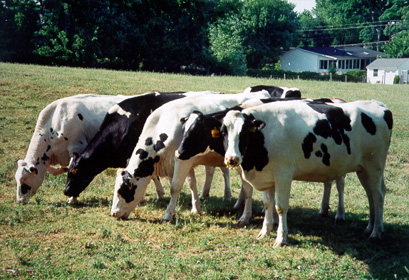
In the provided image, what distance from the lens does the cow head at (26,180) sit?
34.0 feet

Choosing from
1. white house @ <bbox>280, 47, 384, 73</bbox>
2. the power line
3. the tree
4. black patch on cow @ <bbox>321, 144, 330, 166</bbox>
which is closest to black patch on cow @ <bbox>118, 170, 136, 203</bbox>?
black patch on cow @ <bbox>321, 144, 330, 166</bbox>

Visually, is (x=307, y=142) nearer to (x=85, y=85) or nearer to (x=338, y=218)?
(x=338, y=218)

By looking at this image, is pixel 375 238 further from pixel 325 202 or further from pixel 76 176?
pixel 76 176

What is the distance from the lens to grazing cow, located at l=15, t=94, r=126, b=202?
10.5 m

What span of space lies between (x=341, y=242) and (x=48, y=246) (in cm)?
501

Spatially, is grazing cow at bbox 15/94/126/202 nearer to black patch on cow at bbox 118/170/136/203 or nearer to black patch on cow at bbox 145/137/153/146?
black patch on cow at bbox 118/170/136/203

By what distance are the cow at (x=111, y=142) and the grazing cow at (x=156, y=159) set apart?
0.82 metres

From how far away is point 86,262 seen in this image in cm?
702

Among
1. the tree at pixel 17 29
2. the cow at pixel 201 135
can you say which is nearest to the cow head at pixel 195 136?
the cow at pixel 201 135

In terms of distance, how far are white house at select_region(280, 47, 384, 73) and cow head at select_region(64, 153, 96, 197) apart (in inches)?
3044

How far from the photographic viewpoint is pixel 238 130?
291 inches

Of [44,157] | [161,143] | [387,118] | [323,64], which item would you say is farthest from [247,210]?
[323,64]

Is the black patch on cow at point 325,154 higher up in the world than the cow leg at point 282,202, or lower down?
higher up

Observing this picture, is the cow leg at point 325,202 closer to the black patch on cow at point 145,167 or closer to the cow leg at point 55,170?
the black patch on cow at point 145,167
